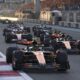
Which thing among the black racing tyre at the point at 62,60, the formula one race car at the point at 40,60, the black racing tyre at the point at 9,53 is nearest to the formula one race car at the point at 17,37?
the black racing tyre at the point at 9,53

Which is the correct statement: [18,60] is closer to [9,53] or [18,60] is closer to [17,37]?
[9,53]

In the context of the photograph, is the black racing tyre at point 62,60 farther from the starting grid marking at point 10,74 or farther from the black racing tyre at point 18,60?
the starting grid marking at point 10,74

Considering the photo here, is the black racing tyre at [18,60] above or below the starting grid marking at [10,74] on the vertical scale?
above

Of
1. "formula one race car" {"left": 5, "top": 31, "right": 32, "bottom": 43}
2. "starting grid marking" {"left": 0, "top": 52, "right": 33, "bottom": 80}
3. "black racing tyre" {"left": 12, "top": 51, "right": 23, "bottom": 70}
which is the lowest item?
"formula one race car" {"left": 5, "top": 31, "right": 32, "bottom": 43}

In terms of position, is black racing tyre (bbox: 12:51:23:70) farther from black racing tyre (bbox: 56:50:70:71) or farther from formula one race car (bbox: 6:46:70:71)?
black racing tyre (bbox: 56:50:70:71)

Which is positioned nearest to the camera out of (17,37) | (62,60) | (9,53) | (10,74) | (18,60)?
(10,74)

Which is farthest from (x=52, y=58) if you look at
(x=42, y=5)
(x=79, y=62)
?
(x=42, y=5)

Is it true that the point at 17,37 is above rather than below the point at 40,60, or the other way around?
below

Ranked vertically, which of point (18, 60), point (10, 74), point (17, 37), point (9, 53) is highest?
point (18, 60)

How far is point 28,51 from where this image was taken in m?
14.1

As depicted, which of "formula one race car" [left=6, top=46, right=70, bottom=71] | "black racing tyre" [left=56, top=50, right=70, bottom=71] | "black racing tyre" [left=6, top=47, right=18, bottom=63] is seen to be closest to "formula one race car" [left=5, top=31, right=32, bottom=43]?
"black racing tyre" [left=6, top=47, right=18, bottom=63]

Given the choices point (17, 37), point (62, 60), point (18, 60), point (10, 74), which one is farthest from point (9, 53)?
point (17, 37)

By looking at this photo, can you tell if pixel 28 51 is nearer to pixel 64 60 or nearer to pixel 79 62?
pixel 64 60

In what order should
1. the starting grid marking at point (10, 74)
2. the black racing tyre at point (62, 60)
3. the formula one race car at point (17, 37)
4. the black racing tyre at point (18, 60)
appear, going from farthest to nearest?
1. the formula one race car at point (17, 37)
2. the black racing tyre at point (62, 60)
3. the black racing tyre at point (18, 60)
4. the starting grid marking at point (10, 74)
